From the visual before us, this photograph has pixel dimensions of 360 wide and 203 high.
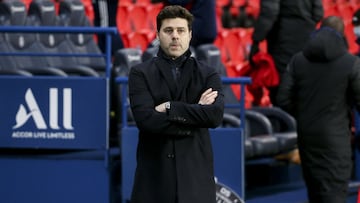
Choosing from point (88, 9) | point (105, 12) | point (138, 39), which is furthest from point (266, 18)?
point (88, 9)

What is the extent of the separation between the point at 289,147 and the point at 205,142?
334 centimetres

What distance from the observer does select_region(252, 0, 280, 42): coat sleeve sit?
29.7ft

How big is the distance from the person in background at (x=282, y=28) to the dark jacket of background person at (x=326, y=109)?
1.84m

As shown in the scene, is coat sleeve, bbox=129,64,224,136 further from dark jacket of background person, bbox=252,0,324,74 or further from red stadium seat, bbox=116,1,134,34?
red stadium seat, bbox=116,1,134,34

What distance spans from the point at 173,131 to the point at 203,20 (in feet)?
10.9

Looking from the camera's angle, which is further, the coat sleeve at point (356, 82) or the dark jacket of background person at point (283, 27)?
the dark jacket of background person at point (283, 27)

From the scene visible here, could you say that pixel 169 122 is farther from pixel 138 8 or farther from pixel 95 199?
pixel 138 8

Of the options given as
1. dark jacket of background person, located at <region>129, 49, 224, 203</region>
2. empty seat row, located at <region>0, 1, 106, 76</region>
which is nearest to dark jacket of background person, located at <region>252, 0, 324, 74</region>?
empty seat row, located at <region>0, 1, 106, 76</region>

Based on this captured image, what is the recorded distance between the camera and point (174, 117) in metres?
5.13

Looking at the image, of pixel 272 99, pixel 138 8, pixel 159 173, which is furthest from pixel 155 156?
pixel 138 8

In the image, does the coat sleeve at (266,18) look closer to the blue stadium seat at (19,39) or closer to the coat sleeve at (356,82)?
the blue stadium seat at (19,39)

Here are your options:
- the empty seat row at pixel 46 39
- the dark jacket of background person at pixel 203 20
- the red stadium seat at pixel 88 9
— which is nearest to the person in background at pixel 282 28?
the dark jacket of background person at pixel 203 20

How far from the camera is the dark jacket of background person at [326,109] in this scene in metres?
7.09

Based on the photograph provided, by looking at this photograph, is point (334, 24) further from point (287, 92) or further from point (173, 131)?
point (173, 131)
